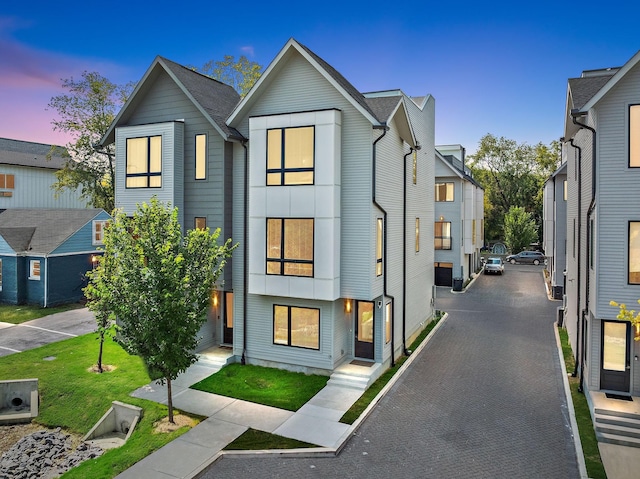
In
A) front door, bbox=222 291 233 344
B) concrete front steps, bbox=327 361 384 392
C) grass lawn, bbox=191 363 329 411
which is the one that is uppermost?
front door, bbox=222 291 233 344

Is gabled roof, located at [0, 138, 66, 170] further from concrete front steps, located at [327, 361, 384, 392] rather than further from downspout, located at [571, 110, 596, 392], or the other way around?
downspout, located at [571, 110, 596, 392]

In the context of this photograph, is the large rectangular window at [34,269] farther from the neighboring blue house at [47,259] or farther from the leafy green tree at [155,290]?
the leafy green tree at [155,290]

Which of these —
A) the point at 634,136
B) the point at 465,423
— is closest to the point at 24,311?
the point at 465,423

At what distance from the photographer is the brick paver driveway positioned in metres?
8.98

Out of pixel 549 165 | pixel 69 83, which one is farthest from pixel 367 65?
pixel 549 165

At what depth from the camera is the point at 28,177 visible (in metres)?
31.8

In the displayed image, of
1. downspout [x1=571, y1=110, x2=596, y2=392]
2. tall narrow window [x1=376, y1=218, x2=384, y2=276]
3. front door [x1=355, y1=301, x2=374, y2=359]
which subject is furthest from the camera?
front door [x1=355, y1=301, x2=374, y2=359]

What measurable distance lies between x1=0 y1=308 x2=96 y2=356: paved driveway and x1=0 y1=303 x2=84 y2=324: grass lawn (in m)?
0.52

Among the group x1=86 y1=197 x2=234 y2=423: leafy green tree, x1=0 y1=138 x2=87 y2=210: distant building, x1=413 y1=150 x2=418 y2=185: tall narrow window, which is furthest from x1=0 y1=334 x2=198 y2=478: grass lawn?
x1=0 y1=138 x2=87 y2=210: distant building

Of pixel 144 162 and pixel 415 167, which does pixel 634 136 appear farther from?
pixel 144 162

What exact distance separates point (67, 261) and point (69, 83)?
12364 millimetres

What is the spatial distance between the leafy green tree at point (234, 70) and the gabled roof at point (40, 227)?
12797 mm

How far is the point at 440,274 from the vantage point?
3225 centimetres

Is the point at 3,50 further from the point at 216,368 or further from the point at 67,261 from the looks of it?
the point at 216,368
